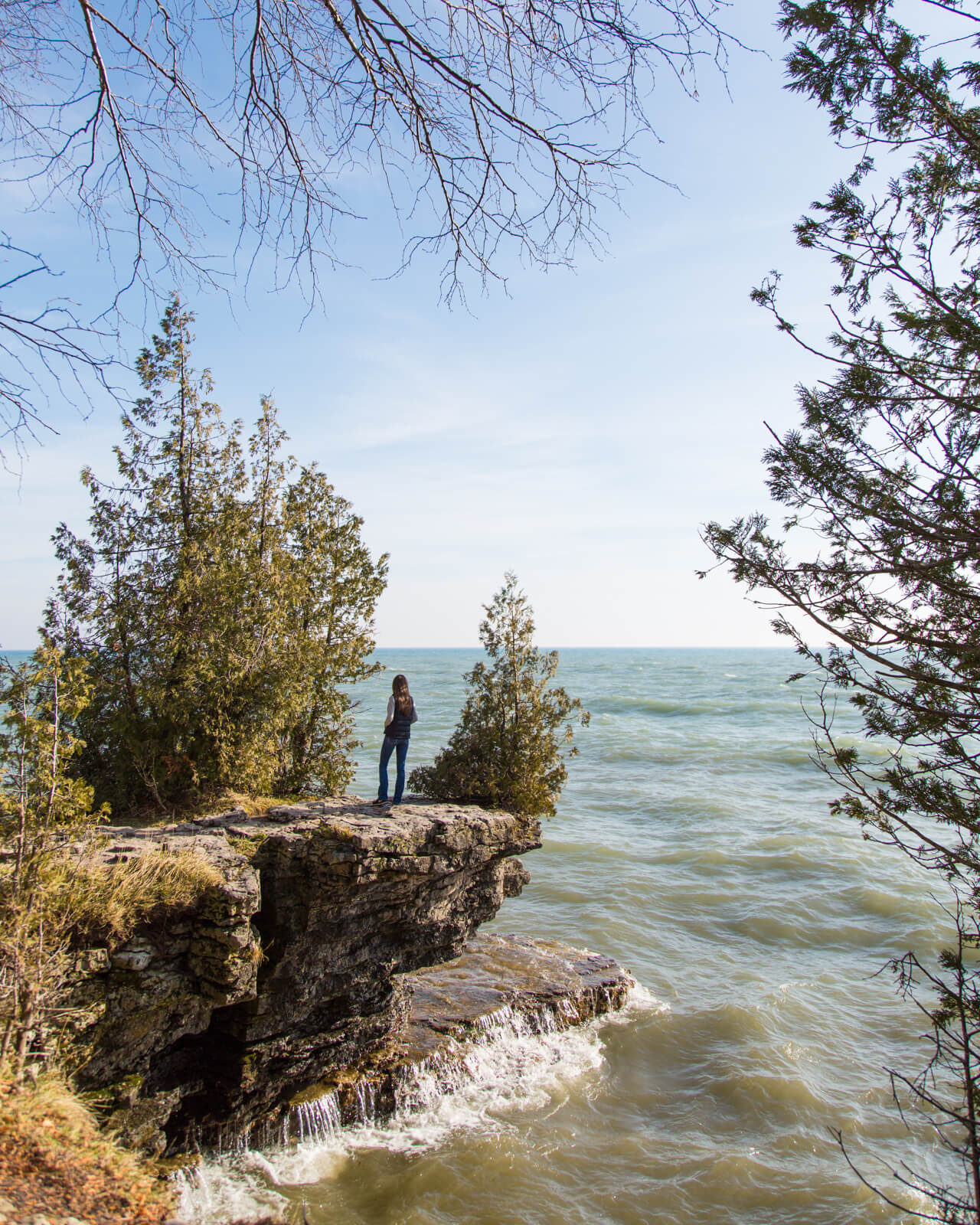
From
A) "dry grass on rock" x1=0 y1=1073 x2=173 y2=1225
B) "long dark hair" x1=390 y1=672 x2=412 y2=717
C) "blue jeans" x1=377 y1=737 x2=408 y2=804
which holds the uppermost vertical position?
"long dark hair" x1=390 y1=672 x2=412 y2=717

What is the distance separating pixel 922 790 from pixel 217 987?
21.4 ft

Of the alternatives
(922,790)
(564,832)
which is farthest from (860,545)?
(564,832)

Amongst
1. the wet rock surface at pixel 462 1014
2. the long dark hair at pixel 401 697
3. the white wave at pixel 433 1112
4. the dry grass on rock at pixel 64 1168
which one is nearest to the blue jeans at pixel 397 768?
the long dark hair at pixel 401 697

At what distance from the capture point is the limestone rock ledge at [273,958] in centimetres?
672

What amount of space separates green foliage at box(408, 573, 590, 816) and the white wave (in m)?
3.08

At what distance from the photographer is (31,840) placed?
5.93 meters

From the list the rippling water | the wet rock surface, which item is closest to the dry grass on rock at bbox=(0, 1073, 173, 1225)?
the rippling water

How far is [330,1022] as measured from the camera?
8.73 metres

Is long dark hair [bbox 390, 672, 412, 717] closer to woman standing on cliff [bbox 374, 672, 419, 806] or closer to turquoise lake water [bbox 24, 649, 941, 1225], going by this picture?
woman standing on cliff [bbox 374, 672, 419, 806]

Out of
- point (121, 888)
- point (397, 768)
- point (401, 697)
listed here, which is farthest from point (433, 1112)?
point (401, 697)

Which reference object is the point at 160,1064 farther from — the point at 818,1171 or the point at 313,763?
the point at 818,1171

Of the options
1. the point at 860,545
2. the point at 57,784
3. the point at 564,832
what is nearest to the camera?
the point at 860,545

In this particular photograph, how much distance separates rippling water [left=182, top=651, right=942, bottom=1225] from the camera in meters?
7.52

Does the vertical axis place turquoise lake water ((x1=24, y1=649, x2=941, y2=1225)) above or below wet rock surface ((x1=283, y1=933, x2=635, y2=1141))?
below
